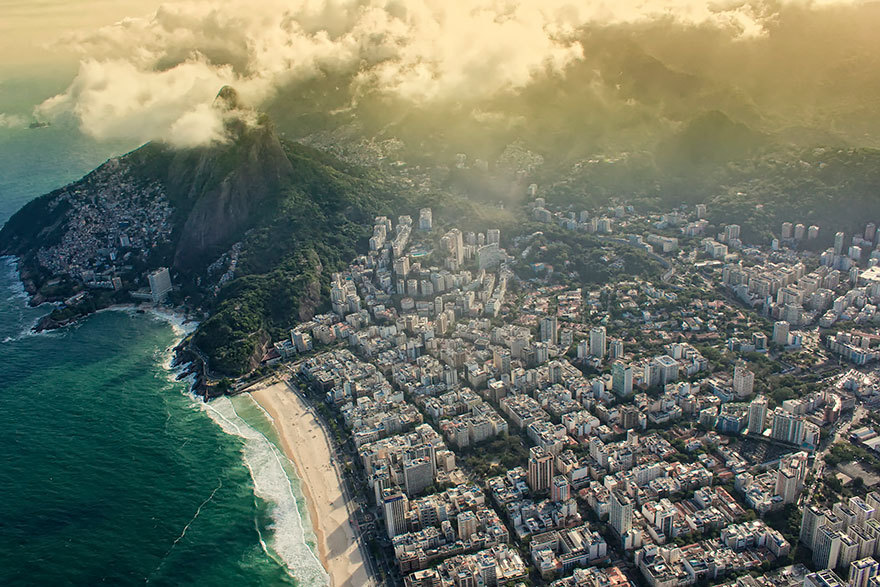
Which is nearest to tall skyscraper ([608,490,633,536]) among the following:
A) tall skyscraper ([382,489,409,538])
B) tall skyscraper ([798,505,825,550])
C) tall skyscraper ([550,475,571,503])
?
tall skyscraper ([550,475,571,503])

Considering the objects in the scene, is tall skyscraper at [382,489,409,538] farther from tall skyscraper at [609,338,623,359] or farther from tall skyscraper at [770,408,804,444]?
tall skyscraper at [770,408,804,444]

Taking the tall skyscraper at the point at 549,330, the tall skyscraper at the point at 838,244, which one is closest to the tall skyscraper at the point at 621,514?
the tall skyscraper at the point at 549,330

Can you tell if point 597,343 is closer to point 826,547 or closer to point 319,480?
point 826,547

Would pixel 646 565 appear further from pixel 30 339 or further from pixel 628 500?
pixel 30 339

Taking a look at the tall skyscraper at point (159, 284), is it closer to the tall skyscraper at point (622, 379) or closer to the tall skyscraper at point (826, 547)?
the tall skyscraper at point (622, 379)

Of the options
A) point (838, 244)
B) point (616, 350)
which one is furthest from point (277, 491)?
point (838, 244)

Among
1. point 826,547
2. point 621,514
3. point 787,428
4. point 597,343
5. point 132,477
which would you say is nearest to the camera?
point 826,547
